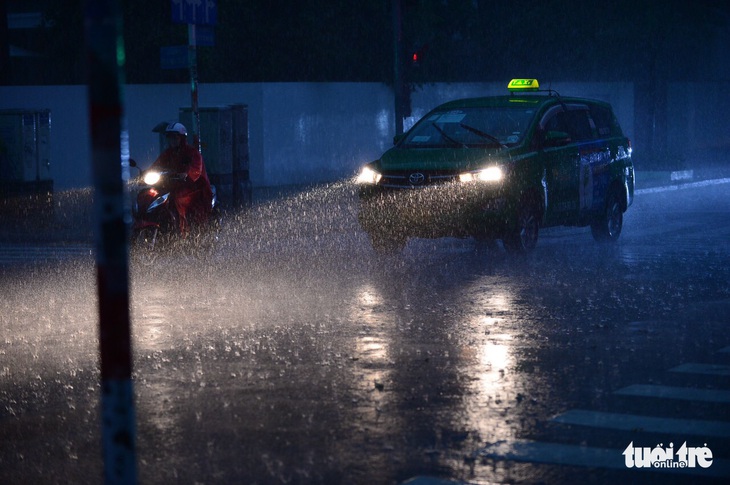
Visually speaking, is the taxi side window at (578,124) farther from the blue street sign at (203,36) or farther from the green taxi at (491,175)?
the blue street sign at (203,36)

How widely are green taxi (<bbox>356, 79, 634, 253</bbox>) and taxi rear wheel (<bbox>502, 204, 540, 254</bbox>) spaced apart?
12 mm

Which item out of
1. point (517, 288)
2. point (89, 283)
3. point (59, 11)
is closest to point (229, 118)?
point (89, 283)

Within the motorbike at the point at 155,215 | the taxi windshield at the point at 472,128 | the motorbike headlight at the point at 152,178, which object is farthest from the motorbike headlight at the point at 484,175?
the motorbike headlight at the point at 152,178

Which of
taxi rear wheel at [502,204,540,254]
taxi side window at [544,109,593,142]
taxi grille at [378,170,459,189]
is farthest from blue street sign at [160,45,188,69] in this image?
taxi rear wheel at [502,204,540,254]

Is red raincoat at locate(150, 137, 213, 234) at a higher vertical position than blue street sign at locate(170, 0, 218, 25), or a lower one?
lower

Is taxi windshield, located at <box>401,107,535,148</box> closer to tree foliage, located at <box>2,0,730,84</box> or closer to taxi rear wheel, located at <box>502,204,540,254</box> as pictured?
taxi rear wheel, located at <box>502,204,540,254</box>

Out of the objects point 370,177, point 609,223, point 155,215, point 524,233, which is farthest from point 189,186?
point 609,223

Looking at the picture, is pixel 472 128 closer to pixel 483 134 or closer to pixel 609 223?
pixel 483 134

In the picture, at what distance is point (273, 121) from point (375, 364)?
2006 cm

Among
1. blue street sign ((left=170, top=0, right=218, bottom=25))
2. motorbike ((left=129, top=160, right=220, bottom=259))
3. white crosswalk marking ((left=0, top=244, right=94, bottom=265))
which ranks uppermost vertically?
blue street sign ((left=170, top=0, right=218, bottom=25))

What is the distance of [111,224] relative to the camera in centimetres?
372

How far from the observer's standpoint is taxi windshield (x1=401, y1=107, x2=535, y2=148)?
594 inches

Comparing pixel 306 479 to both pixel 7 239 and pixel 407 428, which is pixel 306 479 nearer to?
pixel 407 428

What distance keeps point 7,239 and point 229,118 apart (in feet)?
12.7
